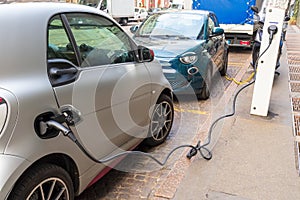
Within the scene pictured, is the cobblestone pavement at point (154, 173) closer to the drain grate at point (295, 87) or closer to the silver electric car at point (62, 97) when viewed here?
the silver electric car at point (62, 97)

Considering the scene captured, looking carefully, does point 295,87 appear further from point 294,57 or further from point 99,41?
point 99,41

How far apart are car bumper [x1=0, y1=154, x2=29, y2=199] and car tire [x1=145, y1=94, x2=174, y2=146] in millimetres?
2044

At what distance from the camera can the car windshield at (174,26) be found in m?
6.22

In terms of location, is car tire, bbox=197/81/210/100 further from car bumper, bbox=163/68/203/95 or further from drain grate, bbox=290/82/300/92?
drain grate, bbox=290/82/300/92

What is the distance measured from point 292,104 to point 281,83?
1.38 metres

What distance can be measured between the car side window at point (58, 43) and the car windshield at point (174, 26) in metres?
3.91

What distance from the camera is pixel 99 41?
3.00 m

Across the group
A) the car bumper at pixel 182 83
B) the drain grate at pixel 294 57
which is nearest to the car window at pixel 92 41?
the car bumper at pixel 182 83

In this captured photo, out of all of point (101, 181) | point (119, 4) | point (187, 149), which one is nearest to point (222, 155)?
point (187, 149)

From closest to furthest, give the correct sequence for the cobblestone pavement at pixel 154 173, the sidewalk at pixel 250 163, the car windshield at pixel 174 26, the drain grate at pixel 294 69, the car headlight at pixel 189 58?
the sidewalk at pixel 250 163, the cobblestone pavement at pixel 154 173, the car headlight at pixel 189 58, the car windshield at pixel 174 26, the drain grate at pixel 294 69

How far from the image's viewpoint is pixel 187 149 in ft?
12.8

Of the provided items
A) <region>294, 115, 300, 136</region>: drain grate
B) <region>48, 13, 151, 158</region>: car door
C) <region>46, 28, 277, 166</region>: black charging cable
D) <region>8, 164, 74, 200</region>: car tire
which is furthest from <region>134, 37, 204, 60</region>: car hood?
<region>8, 164, 74, 200</region>: car tire

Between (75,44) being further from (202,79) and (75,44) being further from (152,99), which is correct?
(202,79)

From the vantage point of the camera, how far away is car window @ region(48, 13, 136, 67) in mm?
2444
